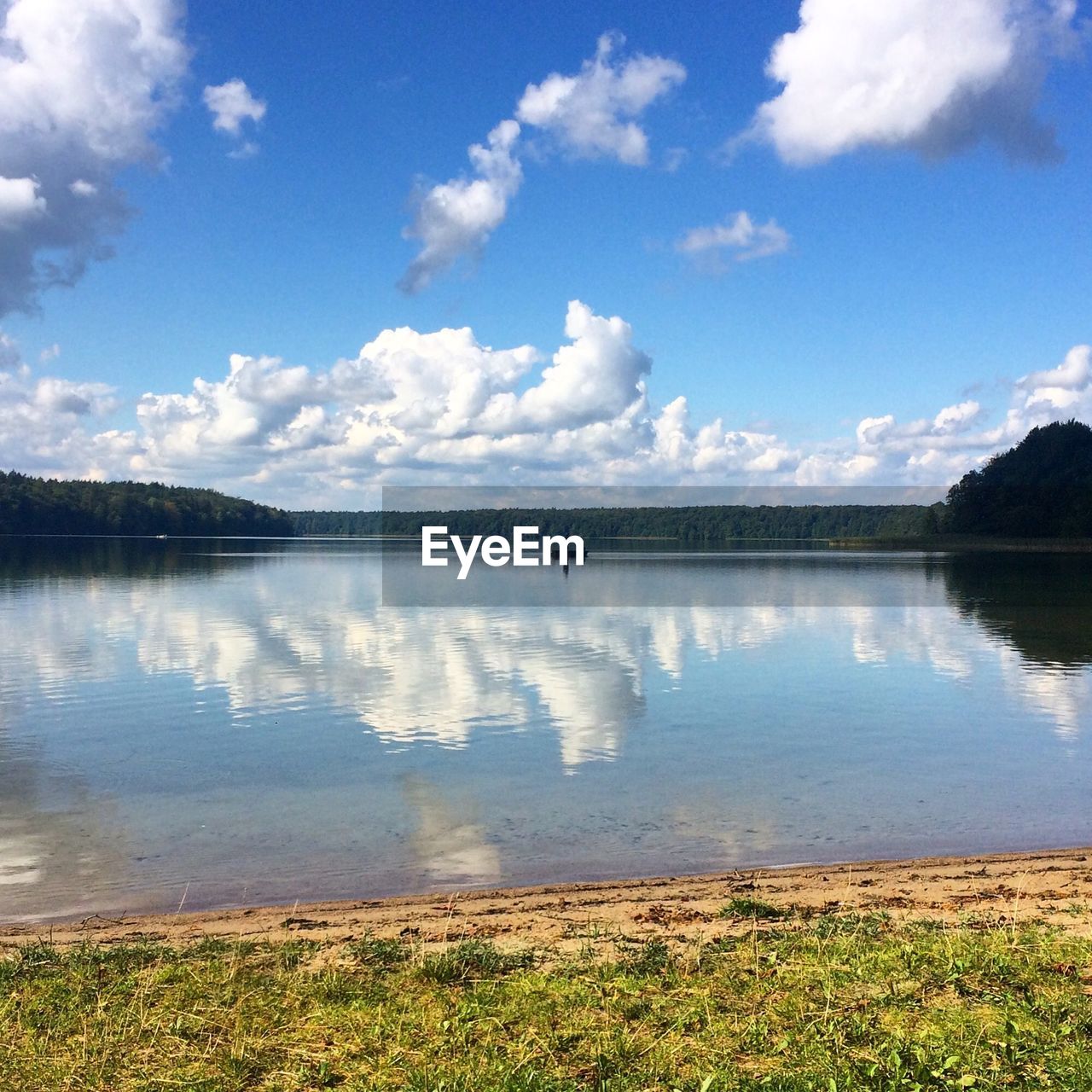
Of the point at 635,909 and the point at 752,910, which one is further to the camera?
the point at 635,909

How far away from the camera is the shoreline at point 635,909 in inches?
364

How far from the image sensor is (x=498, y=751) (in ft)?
63.5

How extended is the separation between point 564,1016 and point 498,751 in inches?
490

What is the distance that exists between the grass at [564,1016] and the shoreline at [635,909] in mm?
644

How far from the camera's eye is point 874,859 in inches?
513

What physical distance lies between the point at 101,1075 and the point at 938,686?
25916mm

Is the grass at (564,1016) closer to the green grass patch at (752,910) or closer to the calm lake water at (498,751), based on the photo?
the green grass patch at (752,910)

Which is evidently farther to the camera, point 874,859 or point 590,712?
point 590,712

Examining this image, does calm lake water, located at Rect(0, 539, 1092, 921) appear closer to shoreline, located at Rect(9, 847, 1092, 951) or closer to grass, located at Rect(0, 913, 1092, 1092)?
shoreline, located at Rect(9, 847, 1092, 951)

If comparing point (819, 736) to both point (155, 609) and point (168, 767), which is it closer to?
point (168, 767)

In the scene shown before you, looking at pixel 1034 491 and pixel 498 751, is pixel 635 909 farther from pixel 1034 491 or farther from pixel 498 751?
pixel 1034 491

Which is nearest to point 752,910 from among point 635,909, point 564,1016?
point 635,909

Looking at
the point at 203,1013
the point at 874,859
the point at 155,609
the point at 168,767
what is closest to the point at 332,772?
the point at 168,767

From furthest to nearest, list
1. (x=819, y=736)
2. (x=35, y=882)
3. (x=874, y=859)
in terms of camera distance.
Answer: (x=819, y=736) → (x=874, y=859) → (x=35, y=882)
